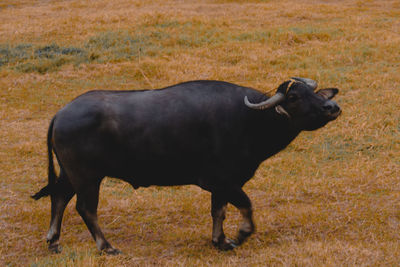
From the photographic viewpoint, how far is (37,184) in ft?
24.2

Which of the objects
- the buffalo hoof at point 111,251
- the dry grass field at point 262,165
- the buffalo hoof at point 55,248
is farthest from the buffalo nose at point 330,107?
the buffalo hoof at point 55,248

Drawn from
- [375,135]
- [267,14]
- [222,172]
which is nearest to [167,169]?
[222,172]

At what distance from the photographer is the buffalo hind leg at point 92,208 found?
5090mm

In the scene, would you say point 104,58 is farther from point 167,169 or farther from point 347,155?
point 167,169

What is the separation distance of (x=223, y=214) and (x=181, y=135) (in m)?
0.99

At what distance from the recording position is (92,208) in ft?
16.9

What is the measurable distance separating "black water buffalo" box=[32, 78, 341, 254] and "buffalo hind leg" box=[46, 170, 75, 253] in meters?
0.26

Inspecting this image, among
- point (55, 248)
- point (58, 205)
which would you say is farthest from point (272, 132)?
point (55, 248)

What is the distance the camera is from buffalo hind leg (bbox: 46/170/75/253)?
5461 millimetres

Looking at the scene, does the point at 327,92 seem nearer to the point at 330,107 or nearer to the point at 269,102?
the point at 330,107

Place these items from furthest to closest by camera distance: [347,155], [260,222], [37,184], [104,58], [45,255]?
1. [104,58]
2. [347,155]
3. [37,184]
4. [260,222]
5. [45,255]

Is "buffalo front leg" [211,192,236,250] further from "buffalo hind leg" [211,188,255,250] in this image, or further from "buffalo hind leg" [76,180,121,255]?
"buffalo hind leg" [76,180,121,255]

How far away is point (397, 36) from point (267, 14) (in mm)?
5757

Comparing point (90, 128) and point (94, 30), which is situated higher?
point (90, 128)
